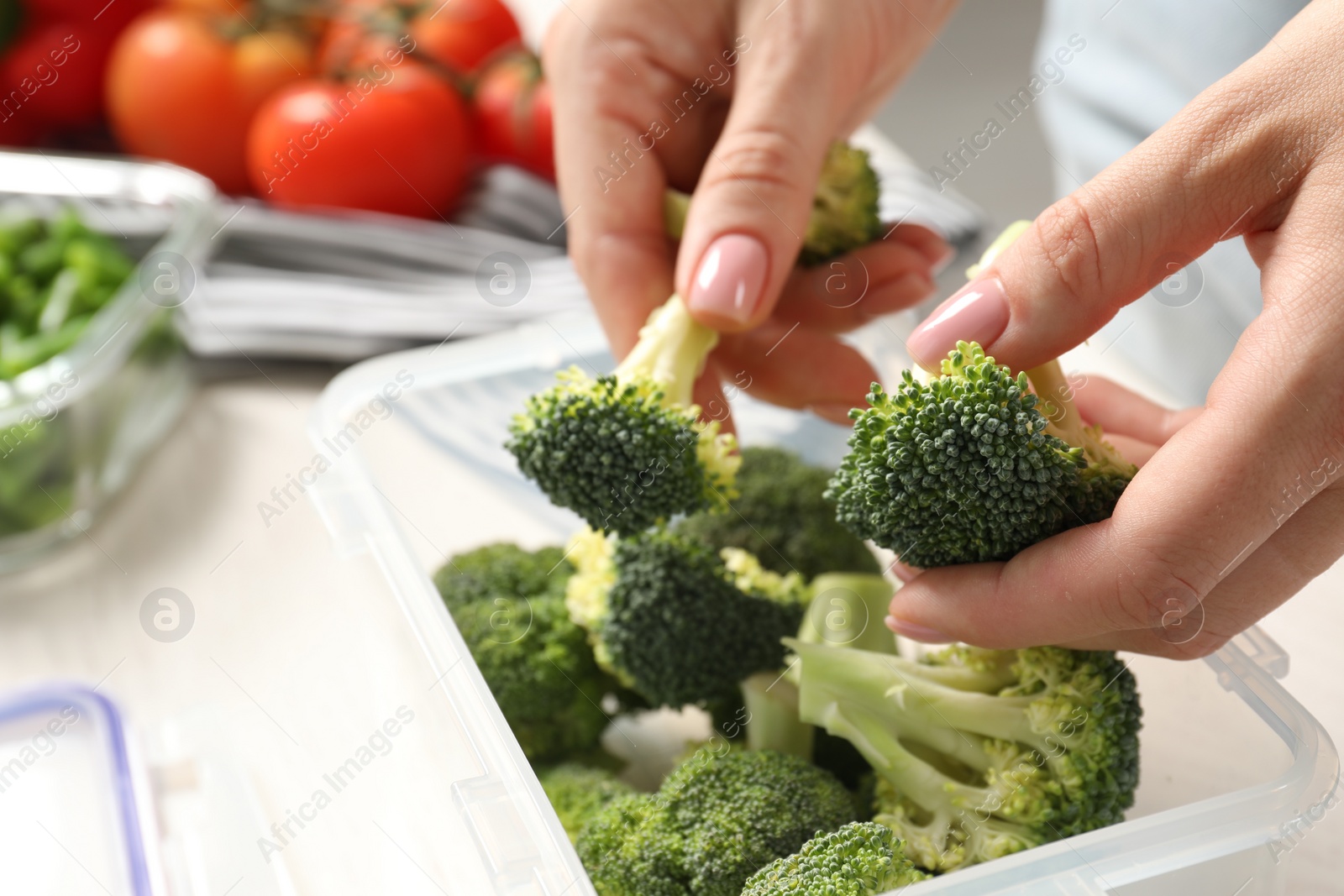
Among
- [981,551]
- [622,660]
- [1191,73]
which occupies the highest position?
[1191,73]

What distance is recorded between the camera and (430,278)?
1.55m

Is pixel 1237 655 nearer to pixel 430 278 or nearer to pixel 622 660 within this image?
pixel 622 660

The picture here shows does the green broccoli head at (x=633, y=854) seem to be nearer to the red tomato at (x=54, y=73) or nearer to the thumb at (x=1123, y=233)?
the thumb at (x=1123, y=233)

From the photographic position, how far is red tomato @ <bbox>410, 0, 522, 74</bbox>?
5.88 feet

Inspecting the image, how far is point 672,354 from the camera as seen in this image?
2.80 feet

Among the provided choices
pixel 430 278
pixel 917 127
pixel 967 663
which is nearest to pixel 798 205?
pixel 967 663

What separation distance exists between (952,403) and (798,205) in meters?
0.33

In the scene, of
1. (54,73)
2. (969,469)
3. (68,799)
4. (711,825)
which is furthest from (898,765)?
(54,73)

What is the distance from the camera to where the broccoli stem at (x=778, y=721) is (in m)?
0.85

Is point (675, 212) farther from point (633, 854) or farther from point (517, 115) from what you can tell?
point (517, 115)

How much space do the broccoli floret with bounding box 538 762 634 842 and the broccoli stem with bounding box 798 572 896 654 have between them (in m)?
0.18

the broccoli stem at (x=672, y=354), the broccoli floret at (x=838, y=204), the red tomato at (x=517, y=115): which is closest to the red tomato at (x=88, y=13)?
the red tomato at (x=517, y=115)

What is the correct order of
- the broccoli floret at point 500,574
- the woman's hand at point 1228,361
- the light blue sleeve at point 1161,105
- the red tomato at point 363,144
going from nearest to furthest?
the woman's hand at point 1228,361 < the broccoli floret at point 500,574 < the light blue sleeve at point 1161,105 < the red tomato at point 363,144

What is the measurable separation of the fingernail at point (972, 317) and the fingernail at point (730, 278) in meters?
0.23
